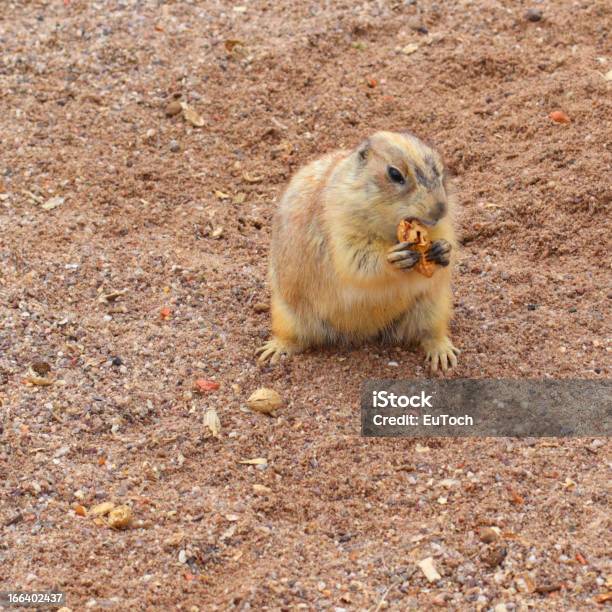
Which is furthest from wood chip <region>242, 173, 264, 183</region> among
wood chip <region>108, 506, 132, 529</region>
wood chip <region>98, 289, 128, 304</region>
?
wood chip <region>108, 506, 132, 529</region>

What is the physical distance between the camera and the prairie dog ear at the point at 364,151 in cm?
545

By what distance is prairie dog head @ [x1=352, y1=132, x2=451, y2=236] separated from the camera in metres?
5.18

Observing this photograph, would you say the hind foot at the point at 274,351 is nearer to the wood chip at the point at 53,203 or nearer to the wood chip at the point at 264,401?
the wood chip at the point at 264,401

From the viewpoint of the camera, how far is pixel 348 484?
5.00 meters

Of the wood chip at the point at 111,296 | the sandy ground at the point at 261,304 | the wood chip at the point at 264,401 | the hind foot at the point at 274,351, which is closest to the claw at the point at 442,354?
the sandy ground at the point at 261,304

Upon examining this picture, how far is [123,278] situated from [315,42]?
3096 mm

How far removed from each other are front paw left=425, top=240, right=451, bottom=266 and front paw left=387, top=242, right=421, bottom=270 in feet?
0.21

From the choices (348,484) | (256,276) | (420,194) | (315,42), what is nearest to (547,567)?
(348,484)

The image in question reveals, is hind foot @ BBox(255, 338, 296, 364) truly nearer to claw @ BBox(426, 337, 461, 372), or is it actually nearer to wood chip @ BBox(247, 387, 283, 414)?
wood chip @ BBox(247, 387, 283, 414)

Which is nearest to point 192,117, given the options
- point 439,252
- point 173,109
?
point 173,109

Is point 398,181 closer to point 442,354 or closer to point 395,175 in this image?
point 395,175

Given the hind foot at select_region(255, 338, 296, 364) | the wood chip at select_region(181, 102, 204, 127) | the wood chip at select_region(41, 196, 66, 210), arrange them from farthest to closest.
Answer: the wood chip at select_region(181, 102, 204, 127) < the wood chip at select_region(41, 196, 66, 210) < the hind foot at select_region(255, 338, 296, 364)

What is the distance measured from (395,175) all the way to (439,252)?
471 mm

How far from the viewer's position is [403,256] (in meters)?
5.34
